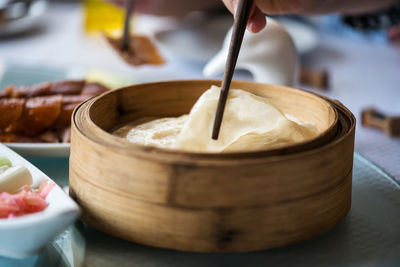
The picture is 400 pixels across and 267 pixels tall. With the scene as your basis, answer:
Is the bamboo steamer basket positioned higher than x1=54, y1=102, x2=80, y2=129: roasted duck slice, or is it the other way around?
the bamboo steamer basket

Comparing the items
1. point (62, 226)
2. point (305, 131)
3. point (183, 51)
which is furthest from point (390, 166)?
point (183, 51)

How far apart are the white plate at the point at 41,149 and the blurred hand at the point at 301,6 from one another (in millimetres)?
444

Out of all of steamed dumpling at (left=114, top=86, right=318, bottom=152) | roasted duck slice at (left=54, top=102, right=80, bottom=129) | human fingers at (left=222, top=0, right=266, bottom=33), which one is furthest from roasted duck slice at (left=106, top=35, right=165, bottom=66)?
steamed dumpling at (left=114, top=86, right=318, bottom=152)

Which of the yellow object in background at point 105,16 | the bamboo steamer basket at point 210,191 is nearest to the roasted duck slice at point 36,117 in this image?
the bamboo steamer basket at point 210,191

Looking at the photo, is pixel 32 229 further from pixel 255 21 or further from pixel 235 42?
pixel 255 21

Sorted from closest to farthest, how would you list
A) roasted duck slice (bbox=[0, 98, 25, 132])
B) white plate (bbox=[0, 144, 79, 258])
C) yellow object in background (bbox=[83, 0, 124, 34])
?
white plate (bbox=[0, 144, 79, 258])
roasted duck slice (bbox=[0, 98, 25, 132])
yellow object in background (bbox=[83, 0, 124, 34])

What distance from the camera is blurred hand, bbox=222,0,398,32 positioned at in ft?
3.48

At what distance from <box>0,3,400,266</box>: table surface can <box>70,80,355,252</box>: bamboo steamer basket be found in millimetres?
508

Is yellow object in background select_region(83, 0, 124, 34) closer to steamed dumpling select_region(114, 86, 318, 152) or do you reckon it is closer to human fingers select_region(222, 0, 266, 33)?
human fingers select_region(222, 0, 266, 33)

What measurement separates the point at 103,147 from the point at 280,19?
5.99 ft

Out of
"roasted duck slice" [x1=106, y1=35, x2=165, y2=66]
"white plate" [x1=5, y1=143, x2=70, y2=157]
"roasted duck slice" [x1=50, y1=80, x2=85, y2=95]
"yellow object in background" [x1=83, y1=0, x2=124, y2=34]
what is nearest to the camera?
"white plate" [x1=5, y1=143, x2=70, y2=157]

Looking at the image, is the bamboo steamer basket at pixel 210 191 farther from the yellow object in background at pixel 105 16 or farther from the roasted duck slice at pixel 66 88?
the yellow object in background at pixel 105 16

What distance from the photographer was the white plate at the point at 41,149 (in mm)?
999

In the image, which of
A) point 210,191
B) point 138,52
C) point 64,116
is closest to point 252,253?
point 210,191
